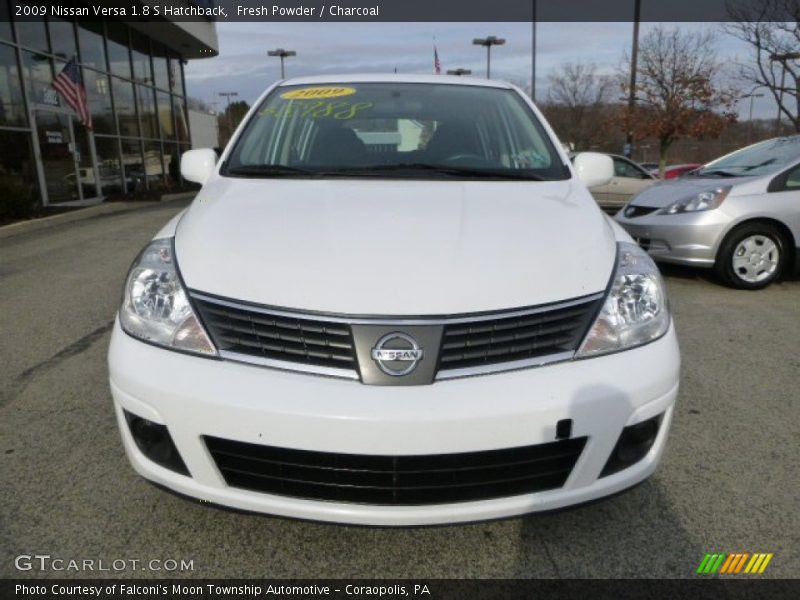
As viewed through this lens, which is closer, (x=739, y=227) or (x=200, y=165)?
(x=200, y=165)

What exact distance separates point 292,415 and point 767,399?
8.77ft

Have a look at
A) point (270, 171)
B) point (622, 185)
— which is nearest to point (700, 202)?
point (270, 171)

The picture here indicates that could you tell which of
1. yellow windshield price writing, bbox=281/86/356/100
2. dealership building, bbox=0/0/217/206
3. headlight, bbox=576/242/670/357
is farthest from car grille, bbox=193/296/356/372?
dealership building, bbox=0/0/217/206

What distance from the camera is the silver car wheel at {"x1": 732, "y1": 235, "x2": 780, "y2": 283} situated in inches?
220

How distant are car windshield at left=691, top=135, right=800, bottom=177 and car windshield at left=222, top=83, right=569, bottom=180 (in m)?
3.70

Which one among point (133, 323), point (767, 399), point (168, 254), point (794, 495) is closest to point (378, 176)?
point (168, 254)

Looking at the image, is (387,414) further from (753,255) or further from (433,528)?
(753,255)

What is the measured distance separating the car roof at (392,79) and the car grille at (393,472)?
2.40m

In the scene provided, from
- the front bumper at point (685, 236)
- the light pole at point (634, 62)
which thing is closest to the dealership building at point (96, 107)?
the front bumper at point (685, 236)

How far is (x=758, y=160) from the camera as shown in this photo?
617 centimetres

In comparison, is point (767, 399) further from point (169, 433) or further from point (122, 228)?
point (122, 228)

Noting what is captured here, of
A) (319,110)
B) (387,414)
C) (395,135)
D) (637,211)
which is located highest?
(319,110)

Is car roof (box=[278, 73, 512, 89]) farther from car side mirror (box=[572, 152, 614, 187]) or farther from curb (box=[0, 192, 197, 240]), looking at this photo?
curb (box=[0, 192, 197, 240])

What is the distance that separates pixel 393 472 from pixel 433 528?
23 cm
